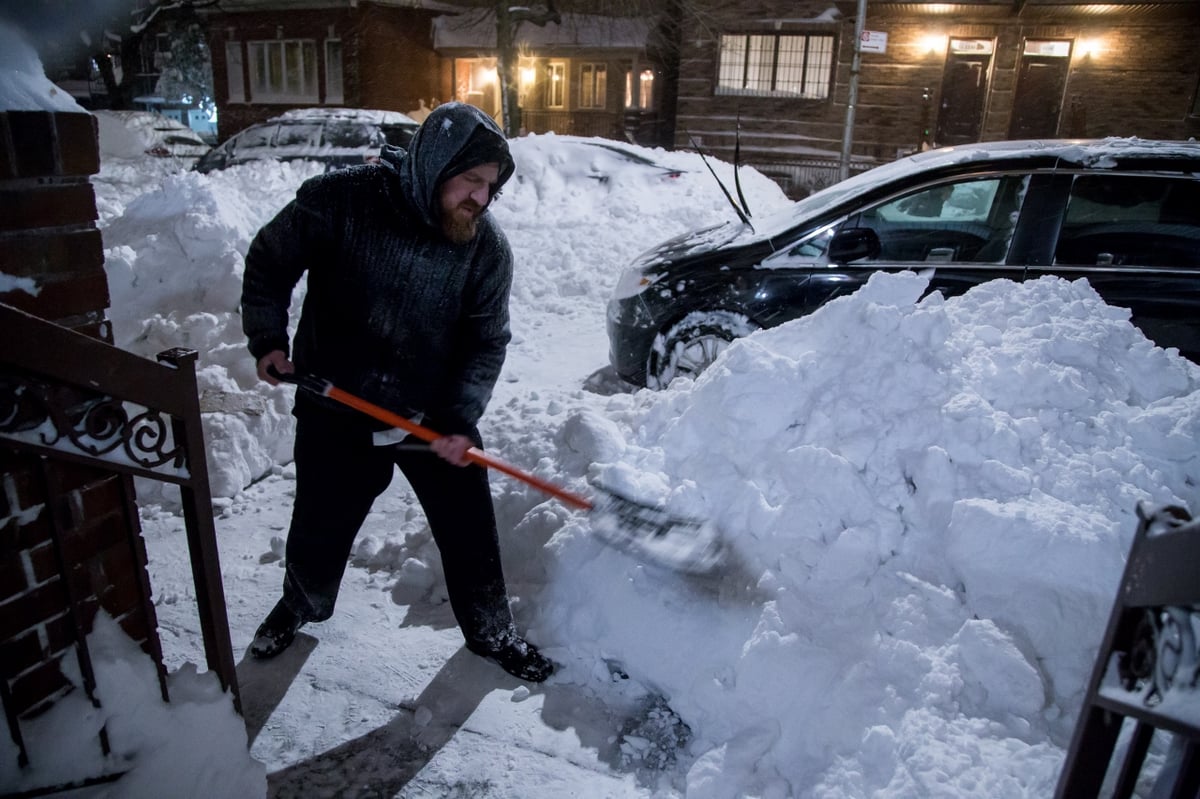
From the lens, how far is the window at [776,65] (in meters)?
18.1

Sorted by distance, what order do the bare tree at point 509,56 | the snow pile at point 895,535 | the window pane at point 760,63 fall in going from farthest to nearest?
the window pane at point 760,63 → the bare tree at point 509,56 → the snow pile at point 895,535

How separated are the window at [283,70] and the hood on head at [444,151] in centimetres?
2470

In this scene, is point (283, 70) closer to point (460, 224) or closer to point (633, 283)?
point (633, 283)

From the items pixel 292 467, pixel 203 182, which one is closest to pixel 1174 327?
pixel 292 467

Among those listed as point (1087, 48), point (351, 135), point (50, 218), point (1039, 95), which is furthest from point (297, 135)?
point (1087, 48)

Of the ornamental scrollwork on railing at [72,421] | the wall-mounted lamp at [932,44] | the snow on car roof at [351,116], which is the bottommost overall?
the ornamental scrollwork on railing at [72,421]

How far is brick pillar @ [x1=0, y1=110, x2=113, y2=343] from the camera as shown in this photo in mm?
1561

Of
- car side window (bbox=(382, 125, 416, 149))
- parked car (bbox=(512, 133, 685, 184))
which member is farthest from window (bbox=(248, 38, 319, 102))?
parked car (bbox=(512, 133, 685, 184))

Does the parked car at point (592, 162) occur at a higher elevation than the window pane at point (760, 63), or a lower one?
lower

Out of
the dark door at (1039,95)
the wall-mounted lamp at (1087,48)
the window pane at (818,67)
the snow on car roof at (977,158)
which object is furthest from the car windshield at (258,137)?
the wall-mounted lamp at (1087,48)

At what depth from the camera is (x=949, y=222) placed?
15.1 ft

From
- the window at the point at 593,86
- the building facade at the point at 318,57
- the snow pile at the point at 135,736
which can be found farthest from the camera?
the window at the point at 593,86

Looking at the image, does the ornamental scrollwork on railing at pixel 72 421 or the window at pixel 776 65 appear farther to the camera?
the window at pixel 776 65

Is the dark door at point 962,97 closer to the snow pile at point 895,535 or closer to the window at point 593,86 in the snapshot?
the window at point 593,86
